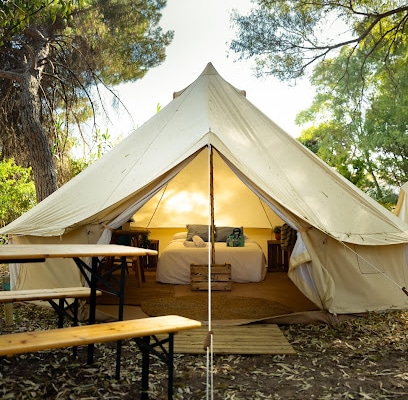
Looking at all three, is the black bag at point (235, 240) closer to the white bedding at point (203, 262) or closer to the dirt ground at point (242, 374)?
the white bedding at point (203, 262)

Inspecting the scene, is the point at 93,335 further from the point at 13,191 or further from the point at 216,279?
the point at 13,191

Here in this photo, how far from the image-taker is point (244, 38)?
729 cm

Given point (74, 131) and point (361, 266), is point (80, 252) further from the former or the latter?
point (74, 131)

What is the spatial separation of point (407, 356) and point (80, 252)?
2.43 m

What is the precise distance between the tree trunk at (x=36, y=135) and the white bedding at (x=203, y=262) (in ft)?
6.95

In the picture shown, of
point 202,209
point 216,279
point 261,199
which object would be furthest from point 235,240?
point 261,199

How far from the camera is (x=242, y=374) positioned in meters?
2.94

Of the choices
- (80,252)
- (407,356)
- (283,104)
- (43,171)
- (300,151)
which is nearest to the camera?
(80,252)

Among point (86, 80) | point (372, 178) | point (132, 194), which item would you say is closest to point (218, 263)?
point (132, 194)

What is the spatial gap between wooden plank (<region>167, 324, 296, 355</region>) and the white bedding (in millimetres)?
1889

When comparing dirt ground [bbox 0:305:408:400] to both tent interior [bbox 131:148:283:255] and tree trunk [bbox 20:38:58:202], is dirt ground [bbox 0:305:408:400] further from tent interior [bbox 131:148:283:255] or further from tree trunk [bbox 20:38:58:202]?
tree trunk [bbox 20:38:58:202]

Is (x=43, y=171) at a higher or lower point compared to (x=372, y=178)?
lower

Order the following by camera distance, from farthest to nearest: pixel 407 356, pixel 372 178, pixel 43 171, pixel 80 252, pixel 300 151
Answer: pixel 372 178, pixel 43 171, pixel 300 151, pixel 407 356, pixel 80 252

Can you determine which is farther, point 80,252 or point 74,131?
point 74,131
